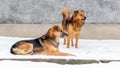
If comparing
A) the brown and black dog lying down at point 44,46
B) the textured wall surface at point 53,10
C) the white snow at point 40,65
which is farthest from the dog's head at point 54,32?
the textured wall surface at point 53,10

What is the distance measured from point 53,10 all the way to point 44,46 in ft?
9.31

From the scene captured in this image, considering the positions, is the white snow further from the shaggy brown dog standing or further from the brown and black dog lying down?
the shaggy brown dog standing

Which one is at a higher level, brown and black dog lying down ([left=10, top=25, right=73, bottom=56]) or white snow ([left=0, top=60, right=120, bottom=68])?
brown and black dog lying down ([left=10, top=25, right=73, bottom=56])

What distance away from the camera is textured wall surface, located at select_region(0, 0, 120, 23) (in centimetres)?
944

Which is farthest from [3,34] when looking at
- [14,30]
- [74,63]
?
[74,63]

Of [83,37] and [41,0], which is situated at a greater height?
[41,0]

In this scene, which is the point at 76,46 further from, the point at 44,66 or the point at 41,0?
the point at 41,0

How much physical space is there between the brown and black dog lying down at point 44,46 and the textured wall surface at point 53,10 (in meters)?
2.72

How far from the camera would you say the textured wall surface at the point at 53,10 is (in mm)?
9438

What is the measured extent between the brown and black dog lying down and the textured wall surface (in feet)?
8.91

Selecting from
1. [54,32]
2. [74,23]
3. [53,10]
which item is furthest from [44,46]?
[53,10]

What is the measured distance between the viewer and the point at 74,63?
6.48 metres

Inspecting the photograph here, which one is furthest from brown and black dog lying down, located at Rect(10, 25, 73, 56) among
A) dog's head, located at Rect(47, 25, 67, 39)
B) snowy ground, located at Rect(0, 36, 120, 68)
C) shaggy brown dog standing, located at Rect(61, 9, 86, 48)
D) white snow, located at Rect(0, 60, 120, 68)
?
shaggy brown dog standing, located at Rect(61, 9, 86, 48)

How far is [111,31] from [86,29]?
1.82 feet
